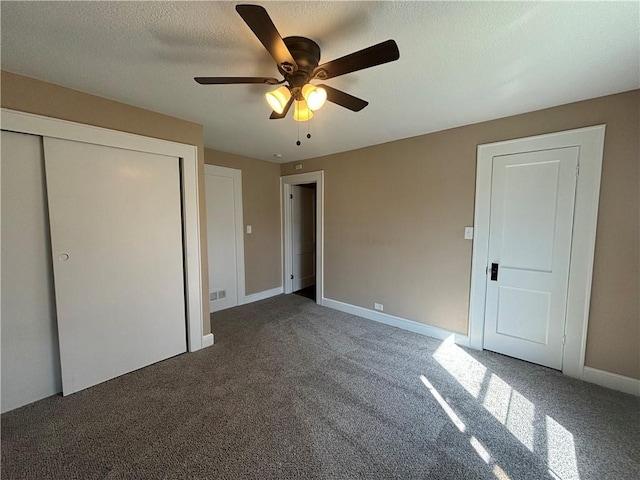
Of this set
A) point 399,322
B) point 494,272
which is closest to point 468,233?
point 494,272

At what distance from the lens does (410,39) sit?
142cm

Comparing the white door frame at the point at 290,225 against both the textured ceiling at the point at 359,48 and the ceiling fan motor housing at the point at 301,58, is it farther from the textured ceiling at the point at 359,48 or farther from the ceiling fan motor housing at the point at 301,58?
the ceiling fan motor housing at the point at 301,58

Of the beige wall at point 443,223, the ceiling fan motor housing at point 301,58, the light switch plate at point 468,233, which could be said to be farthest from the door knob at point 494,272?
the ceiling fan motor housing at point 301,58

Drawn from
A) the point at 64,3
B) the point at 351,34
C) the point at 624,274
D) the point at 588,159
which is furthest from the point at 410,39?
the point at 624,274

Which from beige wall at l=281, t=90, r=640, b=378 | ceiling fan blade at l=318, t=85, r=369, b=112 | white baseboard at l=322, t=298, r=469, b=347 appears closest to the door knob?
beige wall at l=281, t=90, r=640, b=378

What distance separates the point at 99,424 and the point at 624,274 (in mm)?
4042

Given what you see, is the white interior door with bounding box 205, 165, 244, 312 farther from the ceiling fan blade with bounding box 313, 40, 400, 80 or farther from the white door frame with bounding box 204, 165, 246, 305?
the ceiling fan blade with bounding box 313, 40, 400, 80

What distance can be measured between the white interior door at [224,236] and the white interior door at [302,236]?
107 centimetres

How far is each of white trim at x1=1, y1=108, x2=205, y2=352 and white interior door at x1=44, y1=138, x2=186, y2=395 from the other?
6 cm

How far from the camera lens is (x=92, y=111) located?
2055 mm

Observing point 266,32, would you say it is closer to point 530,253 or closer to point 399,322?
point 530,253

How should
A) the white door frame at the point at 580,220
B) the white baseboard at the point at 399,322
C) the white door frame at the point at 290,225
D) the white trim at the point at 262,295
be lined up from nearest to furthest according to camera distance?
the white door frame at the point at 580,220 → the white baseboard at the point at 399,322 → the white door frame at the point at 290,225 → the white trim at the point at 262,295

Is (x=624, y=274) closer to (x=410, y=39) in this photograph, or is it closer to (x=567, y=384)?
(x=567, y=384)

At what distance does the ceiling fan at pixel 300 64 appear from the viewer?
1.07 m
